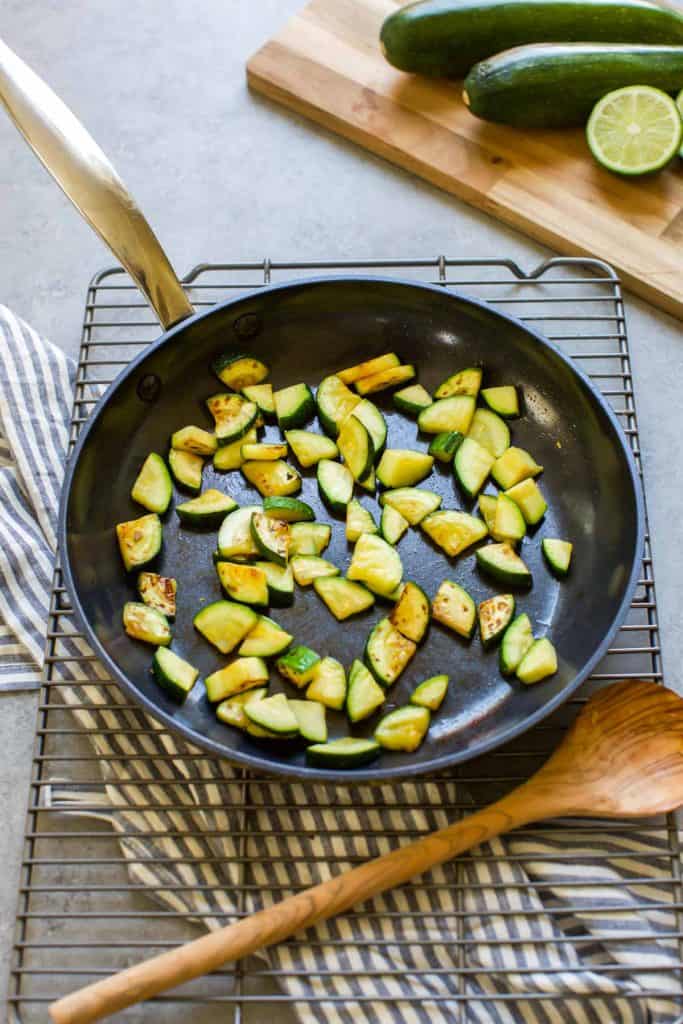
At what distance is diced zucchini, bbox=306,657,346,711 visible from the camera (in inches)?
77.0

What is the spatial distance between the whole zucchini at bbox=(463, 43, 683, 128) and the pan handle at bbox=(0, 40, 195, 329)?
117 cm

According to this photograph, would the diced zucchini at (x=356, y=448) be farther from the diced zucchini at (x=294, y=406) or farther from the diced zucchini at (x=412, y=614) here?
the diced zucchini at (x=412, y=614)

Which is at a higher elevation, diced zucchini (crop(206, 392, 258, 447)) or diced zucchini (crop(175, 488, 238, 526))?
diced zucchini (crop(206, 392, 258, 447))

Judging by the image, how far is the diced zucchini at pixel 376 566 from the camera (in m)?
2.07

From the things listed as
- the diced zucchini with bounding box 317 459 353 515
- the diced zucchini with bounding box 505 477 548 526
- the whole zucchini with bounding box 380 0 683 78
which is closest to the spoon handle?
the diced zucchini with bounding box 505 477 548 526

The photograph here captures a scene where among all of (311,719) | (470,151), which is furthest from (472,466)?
(470,151)

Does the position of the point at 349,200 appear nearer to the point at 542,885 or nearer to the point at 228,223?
the point at 228,223

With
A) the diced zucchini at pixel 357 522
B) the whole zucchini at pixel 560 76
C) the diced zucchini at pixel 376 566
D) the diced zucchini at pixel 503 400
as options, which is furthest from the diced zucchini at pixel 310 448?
the whole zucchini at pixel 560 76

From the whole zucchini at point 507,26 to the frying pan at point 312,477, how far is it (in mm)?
965

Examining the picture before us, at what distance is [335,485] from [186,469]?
0.31m

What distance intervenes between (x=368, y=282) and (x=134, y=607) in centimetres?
85

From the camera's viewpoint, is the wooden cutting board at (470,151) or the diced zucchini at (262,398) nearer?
the diced zucchini at (262,398)

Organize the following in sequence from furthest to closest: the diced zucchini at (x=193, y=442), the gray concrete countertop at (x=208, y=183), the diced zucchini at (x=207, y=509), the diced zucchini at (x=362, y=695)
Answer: the gray concrete countertop at (x=208, y=183) < the diced zucchini at (x=193, y=442) < the diced zucchini at (x=207, y=509) < the diced zucchini at (x=362, y=695)

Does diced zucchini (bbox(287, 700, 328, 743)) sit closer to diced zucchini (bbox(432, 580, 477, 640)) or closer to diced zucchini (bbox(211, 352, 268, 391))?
diced zucchini (bbox(432, 580, 477, 640))
